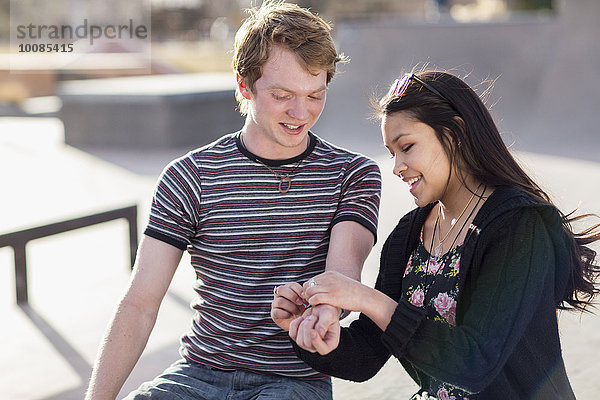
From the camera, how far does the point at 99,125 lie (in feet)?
38.7

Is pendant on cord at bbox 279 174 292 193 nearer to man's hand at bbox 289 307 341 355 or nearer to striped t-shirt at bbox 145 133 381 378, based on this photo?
striped t-shirt at bbox 145 133 381 378

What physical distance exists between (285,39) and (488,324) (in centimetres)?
104

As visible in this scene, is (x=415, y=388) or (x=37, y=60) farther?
(x=37, y=60)

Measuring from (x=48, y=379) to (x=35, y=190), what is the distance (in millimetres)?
4988

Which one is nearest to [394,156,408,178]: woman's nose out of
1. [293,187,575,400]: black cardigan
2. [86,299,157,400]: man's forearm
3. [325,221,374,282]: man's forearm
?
[293,187,575,400]: black cardigan

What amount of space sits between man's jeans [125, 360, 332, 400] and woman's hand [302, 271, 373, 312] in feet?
1.50

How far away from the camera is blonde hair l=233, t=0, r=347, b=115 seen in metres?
2.37

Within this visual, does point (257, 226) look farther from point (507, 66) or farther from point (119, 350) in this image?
point (507, 66)

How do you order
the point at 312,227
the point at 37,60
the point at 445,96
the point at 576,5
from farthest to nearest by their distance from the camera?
1. the point at 37,60
2. the point at 576,5
3. the point at 312,227
4. the point at 445,96

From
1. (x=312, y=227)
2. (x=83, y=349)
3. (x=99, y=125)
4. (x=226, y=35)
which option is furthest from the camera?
(x=226, y=35)

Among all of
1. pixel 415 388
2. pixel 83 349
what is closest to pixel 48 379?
pixel 83 349

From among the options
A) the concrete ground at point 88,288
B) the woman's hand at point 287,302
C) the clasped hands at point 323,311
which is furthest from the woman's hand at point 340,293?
the concrete ground at point 88,288

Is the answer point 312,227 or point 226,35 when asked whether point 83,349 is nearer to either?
point 312,227

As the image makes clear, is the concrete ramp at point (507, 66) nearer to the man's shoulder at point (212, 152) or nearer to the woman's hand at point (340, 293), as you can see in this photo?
the man's shoulder at point (212, 152)
